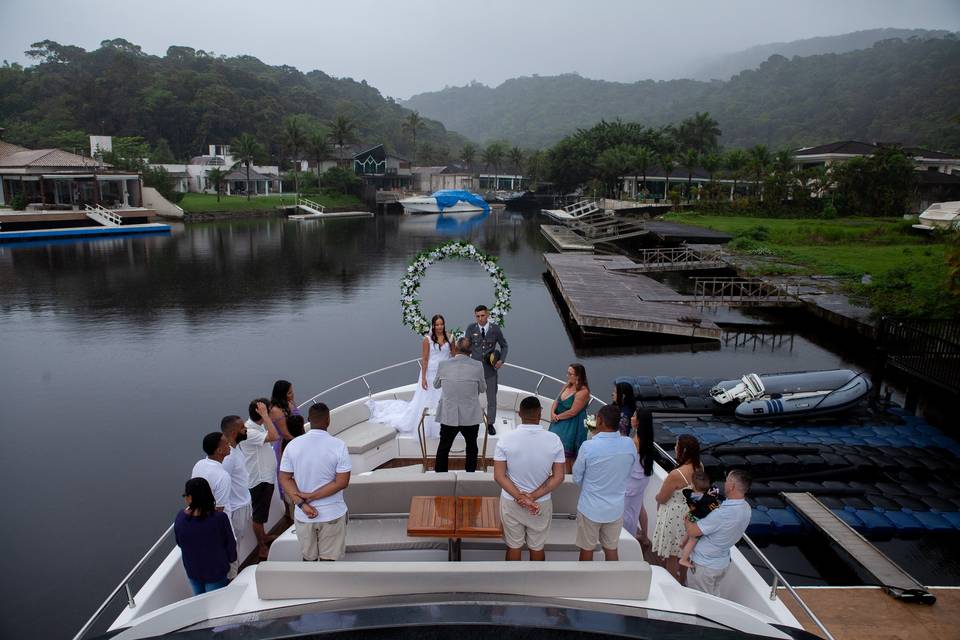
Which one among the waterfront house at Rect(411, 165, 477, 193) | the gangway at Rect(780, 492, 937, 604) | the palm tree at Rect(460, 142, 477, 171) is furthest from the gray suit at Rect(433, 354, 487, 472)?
the palm tree at Rect(460, 142, 477, 171)

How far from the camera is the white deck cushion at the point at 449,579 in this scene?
359cm

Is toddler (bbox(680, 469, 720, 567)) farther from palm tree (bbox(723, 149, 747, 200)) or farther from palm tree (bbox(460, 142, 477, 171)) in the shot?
palm tree (bbox(460, 142, 477, 171))

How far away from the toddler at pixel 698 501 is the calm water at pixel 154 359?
23.5ft

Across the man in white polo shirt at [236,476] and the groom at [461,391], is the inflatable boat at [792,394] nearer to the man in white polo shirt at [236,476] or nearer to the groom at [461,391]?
the groom at [461,391]

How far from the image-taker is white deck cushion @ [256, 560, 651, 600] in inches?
141

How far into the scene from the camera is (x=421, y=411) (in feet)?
29.8

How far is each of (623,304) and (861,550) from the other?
627 inches

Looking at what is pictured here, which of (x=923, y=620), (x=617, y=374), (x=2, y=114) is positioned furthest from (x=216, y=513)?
(x=2, y=114)

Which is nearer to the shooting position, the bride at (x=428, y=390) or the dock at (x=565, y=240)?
the bride at (x=428, y=390)

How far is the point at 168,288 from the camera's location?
28391mm

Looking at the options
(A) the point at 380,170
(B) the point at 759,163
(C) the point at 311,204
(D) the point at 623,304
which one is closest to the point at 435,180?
(A) the point at 380,170

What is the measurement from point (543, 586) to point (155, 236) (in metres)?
51.5

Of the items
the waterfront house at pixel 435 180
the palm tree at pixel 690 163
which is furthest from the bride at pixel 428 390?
the waterfront house at pixel 435 180

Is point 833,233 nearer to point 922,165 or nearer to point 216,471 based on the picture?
point 922,165
